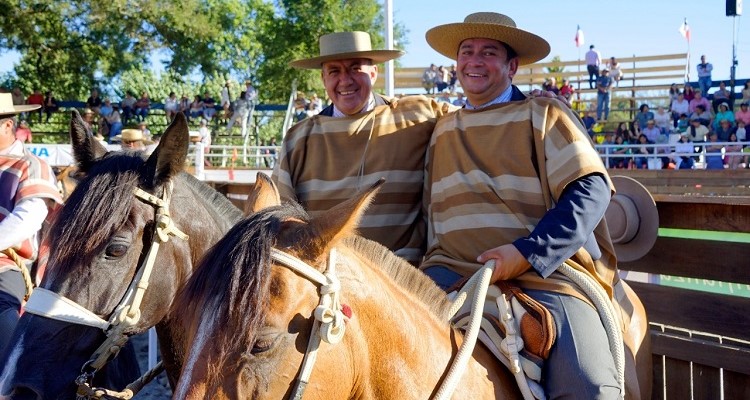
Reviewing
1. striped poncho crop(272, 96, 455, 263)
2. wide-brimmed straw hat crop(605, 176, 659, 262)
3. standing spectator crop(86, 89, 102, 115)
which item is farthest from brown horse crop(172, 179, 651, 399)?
standing spectator crop(86, 89, 102, 115)

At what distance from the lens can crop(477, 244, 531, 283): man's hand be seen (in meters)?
2.64

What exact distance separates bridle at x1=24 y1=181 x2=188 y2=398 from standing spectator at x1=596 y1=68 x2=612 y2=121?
82.3ft

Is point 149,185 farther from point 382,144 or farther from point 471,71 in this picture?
point 471,71

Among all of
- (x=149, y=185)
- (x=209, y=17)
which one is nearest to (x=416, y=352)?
(x=149, y=185)

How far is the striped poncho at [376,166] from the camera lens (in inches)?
150

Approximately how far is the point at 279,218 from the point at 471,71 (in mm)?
1626

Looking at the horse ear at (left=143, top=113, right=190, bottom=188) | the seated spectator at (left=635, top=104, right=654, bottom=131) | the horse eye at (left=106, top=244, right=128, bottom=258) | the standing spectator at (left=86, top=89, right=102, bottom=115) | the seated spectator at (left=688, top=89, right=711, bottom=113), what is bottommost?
the horse eye at (left=106, top=244, right=128, bottom=258)

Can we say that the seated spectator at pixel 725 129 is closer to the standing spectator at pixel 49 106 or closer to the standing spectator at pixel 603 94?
the standing spectator at pixel 603 94

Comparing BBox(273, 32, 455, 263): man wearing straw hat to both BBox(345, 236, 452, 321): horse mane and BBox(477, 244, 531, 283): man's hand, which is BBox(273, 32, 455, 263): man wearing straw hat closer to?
BBox(477, 244, 531, 283): man's hand

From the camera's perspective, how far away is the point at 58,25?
111ft

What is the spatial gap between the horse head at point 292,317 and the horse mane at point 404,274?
0.05 meters

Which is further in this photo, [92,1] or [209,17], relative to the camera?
[209,17]

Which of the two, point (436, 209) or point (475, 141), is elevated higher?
point (475, 141)

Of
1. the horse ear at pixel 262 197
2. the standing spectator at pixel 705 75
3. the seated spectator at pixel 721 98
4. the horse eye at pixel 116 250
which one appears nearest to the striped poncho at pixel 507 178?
the horse ear at pixel 262 197
